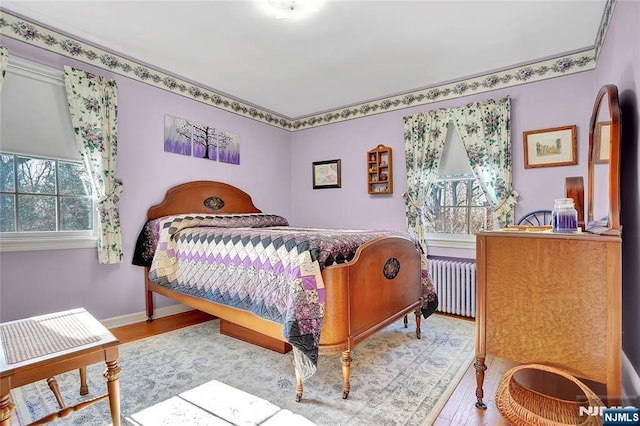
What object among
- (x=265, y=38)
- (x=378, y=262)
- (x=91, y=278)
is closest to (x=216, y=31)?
(x=265, y=38)

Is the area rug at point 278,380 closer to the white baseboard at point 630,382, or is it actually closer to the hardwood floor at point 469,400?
the hardwood floor at point 469,400

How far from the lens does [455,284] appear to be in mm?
3248

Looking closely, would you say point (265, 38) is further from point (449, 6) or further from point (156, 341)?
point (156, 341)

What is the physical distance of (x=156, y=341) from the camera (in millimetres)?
2564

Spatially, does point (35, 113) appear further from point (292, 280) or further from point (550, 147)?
point (550, 147)

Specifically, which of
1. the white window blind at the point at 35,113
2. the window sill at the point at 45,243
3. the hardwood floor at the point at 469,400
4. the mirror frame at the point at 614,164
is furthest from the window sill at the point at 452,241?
the white window blind at the point at 35,113

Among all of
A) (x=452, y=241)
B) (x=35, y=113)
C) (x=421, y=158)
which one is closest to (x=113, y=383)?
(x=35, y=113)

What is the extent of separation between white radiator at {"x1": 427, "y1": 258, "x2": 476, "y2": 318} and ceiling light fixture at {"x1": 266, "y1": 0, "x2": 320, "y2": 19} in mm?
2730

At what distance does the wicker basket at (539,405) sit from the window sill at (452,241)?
1951 millimetres

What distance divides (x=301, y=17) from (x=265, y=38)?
430 millimetres

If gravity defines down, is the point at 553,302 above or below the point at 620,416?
above

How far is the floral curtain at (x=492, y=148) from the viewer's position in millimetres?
3094

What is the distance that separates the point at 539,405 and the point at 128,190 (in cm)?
353

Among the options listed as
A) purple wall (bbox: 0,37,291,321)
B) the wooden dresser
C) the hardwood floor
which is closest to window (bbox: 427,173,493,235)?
the hardwood floor
